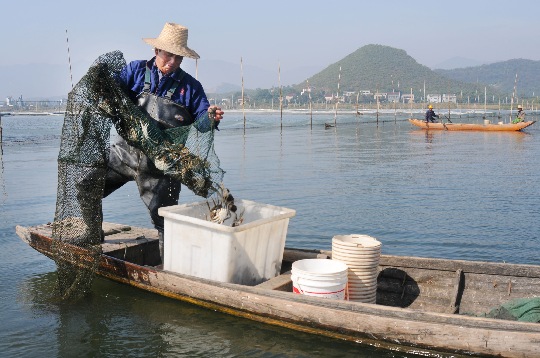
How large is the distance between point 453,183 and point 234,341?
37.3ft

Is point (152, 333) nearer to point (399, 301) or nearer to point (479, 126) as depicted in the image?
point (399, 301)

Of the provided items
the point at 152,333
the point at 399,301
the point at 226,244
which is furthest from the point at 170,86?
the point at 399,301

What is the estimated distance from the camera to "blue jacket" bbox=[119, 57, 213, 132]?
21.1 ft

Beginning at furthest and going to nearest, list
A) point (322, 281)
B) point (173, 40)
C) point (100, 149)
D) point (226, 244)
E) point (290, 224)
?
point (290, 224), point (100, 149), point (173, 40), point (226, 244), point (322, 281)

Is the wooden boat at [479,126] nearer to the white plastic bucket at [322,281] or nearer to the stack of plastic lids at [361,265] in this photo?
the stack of plastic lids at [361,265]

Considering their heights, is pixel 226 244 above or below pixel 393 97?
below

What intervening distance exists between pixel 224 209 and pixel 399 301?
82.3 inches

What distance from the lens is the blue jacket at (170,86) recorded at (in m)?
6.43

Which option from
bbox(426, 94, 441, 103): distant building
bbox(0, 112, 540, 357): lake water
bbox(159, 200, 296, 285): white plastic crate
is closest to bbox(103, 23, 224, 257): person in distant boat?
bbox(159, 200, 296, 285): white plastic crate

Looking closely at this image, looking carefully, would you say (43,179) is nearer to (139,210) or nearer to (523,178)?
(139,210)

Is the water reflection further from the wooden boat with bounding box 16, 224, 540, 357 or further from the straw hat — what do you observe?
the straw hat

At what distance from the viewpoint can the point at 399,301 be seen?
20.6 ft

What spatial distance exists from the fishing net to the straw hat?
22.5 inches

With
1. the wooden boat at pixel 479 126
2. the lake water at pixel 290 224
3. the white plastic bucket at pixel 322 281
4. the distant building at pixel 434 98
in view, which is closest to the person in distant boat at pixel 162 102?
the lake water at pixel 290 224
